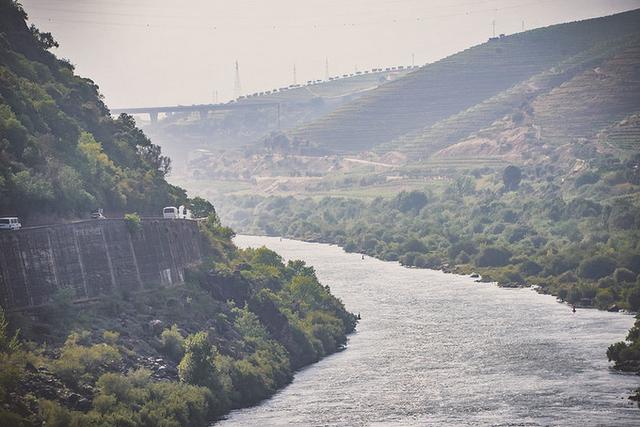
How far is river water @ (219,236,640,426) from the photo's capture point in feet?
291

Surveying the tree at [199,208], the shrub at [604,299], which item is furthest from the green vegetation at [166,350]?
the shrub at [604,299]

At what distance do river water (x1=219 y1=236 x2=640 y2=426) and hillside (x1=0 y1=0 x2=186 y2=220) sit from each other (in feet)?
81.5

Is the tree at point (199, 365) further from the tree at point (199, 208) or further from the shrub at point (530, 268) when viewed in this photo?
the shrub at point (530, 268)

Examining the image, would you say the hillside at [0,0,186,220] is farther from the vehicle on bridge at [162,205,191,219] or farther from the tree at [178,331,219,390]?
the tree at [178,331,219,390]

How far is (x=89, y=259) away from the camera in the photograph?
3780 inches

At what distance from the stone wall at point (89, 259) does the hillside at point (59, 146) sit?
505 centimetres

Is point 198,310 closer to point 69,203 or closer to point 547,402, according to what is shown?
point 69,203

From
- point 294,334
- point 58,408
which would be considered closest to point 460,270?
point 294,334

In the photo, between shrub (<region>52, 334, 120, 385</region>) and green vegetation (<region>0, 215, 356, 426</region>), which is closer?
green vegetation (<region>0, 215, 356, 426</region>)

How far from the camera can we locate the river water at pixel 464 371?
3492 inches

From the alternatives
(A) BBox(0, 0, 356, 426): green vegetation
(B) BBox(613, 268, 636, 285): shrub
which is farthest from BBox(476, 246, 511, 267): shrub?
(A) BBox(0, 0, 356, 426): green vegetation

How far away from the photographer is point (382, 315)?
459 ft

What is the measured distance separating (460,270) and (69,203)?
97416mm

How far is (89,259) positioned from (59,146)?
20501 millimetres
